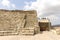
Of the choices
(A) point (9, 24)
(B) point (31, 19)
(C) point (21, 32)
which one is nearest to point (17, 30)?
(C) point (21, 32)

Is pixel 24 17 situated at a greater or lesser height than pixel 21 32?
greater

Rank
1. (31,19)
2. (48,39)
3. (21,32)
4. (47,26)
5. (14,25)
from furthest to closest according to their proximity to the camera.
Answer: (47,26)
(31,19)
(14,25)
(21,32)
(48,39)

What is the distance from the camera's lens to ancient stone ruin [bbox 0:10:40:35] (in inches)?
734

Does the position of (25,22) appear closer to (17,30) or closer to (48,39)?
(17,30)

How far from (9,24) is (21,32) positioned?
3256 mm

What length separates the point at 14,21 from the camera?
1961 centimetres

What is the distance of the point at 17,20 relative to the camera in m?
19.7

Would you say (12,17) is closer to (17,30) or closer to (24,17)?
(24,17)

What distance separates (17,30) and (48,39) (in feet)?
18.6

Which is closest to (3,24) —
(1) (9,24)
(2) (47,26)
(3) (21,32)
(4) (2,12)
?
(1) (9,24)

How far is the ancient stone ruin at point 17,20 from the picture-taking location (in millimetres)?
18656

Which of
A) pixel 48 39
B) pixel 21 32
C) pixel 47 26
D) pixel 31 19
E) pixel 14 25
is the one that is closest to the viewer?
pixel 48 39

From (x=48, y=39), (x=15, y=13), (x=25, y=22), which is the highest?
(x=15, y=13)

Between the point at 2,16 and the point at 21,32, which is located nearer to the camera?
the point at 21,32
